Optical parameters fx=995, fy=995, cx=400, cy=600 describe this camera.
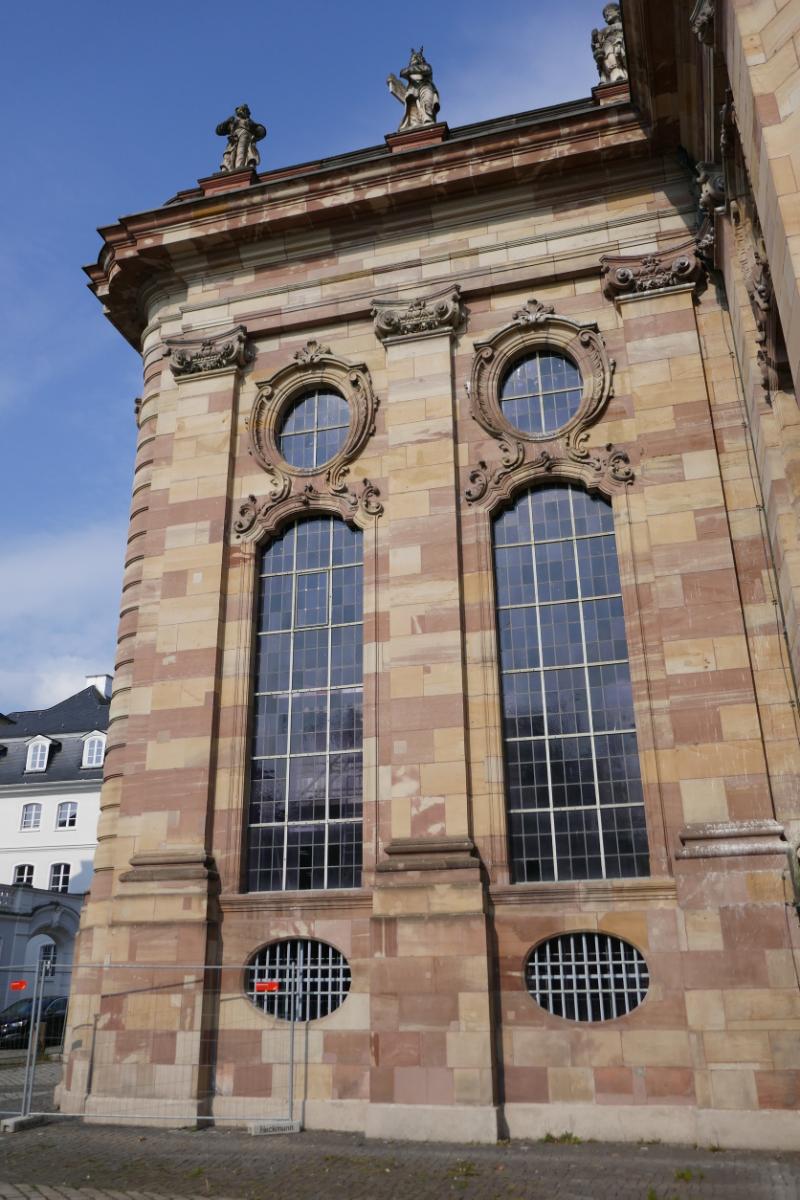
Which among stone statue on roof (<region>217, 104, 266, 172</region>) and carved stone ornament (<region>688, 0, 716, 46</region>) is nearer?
carved stone ornament (<region>688, 0, 716, 46</region>)

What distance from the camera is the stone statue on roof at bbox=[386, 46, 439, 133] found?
1927cm

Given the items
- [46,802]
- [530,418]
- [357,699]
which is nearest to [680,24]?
[530,418]

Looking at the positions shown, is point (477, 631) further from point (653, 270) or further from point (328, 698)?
point (653, 270)

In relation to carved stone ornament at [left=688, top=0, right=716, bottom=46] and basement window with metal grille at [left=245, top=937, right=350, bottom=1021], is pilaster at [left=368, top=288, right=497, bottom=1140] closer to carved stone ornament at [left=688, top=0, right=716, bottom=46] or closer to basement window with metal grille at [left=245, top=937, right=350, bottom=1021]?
basement window with metal grille at [left=245, top=937, right=350, bottom=1021]

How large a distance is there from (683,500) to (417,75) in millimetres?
10805

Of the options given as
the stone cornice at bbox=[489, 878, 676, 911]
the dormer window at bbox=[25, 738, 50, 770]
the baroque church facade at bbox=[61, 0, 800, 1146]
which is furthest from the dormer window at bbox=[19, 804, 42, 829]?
the stone cornice at bbox=[489, 878, 676, 911]

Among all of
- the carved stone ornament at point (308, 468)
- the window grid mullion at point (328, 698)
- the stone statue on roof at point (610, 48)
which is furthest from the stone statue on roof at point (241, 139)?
the window grid mullion at point (328, 698)

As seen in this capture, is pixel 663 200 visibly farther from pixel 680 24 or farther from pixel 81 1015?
pixel 81 1015

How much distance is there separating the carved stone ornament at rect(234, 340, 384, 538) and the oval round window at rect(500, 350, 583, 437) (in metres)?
2.38

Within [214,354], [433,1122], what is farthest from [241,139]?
[433,1122]

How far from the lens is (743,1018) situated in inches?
476

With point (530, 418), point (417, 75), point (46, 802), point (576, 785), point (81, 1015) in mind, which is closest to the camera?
point (576, 785)

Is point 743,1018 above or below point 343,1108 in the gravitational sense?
above

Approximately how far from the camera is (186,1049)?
14070mm
